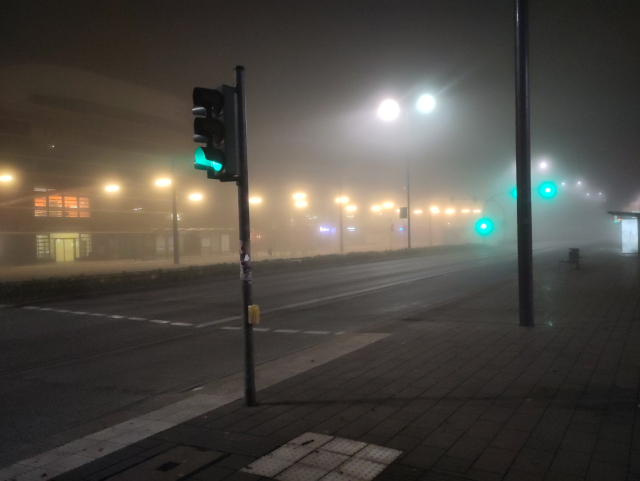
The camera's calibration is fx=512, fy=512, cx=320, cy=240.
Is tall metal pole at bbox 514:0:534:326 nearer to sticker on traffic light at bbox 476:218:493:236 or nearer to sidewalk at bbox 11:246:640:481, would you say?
sidewalk at bbox 11:246:640:481

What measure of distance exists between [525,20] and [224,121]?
21.8 feet

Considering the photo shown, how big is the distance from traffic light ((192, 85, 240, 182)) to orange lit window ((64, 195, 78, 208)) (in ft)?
140

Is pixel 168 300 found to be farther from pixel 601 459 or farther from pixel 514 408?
pixel 601 459

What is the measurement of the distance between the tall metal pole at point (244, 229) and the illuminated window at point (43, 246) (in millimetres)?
41275

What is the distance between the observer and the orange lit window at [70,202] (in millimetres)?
43031

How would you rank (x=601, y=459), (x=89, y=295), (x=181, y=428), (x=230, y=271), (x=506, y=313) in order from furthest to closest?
(x=230, y=271), (x=89, y=295), (x=506, y=313), (x=181, y=428), (x=601, y=459)

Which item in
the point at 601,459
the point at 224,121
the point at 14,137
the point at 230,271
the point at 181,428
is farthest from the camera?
the point at 14,137

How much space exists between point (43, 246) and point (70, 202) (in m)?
4.37

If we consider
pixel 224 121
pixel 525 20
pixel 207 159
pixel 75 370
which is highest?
pixel 525 20

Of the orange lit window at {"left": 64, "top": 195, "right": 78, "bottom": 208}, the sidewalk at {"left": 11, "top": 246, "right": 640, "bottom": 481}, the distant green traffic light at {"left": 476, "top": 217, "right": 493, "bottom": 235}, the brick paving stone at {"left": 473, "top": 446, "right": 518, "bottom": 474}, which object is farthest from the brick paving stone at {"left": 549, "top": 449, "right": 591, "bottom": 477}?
the orange lit window at {"left": 64, "top": 195, "right": 78, "bottom": 208}

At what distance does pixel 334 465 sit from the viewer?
3.98 m

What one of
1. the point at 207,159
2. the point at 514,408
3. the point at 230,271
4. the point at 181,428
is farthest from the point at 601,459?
the point at 230,271

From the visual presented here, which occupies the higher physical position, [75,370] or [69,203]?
[69,203]

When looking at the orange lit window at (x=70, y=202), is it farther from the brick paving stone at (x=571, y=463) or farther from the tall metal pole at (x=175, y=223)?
the brick paving stone at (x=571, y=463)
